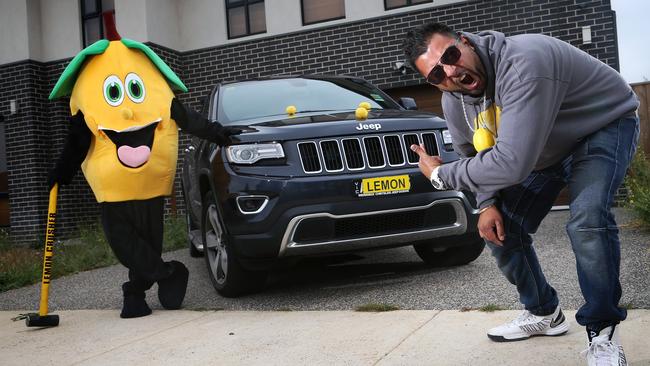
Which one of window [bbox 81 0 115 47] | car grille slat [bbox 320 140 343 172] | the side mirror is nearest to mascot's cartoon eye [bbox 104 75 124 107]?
car grille slat [bbox 320 140 343 172]

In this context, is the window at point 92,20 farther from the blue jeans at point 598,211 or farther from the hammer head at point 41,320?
the blue jeans at point 598,211

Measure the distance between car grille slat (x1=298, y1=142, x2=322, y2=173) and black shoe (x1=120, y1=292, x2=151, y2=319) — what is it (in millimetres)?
1518

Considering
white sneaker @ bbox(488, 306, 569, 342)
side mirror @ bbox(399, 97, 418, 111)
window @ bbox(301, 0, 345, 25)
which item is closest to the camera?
white sneaker @ bbox(488, 306, 569, 342)

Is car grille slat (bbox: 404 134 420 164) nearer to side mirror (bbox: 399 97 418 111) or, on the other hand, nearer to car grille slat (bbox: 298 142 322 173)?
car grille slat (bbox: 298 142 322 173)

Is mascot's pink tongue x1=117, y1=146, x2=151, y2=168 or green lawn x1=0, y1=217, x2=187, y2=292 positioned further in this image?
green lawn x1=0, y1=217, x2=187, y2=292

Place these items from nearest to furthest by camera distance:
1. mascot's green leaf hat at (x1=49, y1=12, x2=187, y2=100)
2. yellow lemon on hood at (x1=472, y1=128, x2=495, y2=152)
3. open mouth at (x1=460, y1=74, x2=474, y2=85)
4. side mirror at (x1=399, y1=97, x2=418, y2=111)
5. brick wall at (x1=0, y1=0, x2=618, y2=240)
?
open mouth at (x1=460, y1=74, x2=474, y2=85) < yellow lemon on hood at (x1=472, y1=128, x2=495, y2=152) < mascot's green leaf hat at (x1=49, y1=12, x2=187, y2=100) < side mirror at (x1=399, y1=97, x2=418, y2=111) < brick wall at (x1=0, y1=0, x2=618, y2=240)

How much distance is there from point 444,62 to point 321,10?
9.48 metres

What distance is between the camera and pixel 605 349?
2.51m

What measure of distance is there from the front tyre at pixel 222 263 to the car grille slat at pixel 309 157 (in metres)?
0.74

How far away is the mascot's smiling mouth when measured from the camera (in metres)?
4.61

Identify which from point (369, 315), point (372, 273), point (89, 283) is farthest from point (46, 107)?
point (369, 315)

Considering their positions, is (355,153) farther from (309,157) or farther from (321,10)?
(321,10)

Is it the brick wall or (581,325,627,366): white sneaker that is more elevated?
the brick wall

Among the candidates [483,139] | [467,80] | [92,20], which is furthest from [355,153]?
[92,20]
